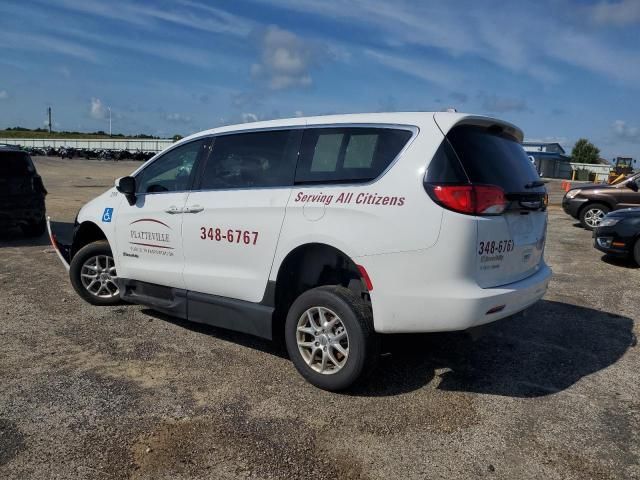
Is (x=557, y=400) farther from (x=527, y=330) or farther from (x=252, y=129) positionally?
(x=252, y=129)

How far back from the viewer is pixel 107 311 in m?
5.72

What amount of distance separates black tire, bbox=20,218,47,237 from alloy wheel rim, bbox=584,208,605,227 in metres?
12.1

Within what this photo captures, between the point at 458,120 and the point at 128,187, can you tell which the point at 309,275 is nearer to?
the point at 458,120

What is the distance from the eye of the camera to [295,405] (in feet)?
12.1

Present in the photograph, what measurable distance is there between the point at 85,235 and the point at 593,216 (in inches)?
457

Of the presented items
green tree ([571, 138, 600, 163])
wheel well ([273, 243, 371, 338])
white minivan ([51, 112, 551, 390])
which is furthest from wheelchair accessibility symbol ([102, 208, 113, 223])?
green tree ([571, 138, 600, 163])

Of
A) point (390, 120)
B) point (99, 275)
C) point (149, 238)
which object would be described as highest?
point (390, 120)

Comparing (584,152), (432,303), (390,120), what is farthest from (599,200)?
(584,152)

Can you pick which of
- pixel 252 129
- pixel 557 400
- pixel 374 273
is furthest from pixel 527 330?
pixel 252 129

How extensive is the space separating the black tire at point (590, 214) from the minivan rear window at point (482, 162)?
10.1 metres

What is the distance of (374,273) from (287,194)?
0.96 m

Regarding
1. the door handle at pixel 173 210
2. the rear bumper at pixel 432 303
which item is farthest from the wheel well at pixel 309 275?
the door handle at pixel 173 210

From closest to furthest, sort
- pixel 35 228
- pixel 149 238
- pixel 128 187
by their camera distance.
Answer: pixel 149 238, pixel 128 187, pixel 35 228

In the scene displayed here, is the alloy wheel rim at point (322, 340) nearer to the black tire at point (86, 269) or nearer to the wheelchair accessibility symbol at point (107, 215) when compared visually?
the wheelchair accessibility symbol at point (107, 215)
